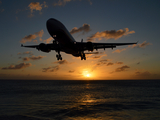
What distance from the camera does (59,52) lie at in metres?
42.2

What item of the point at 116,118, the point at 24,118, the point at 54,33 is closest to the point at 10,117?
the point at 24,118

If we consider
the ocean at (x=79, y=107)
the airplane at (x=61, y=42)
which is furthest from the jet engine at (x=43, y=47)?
the ocean at (x=79, y=107)

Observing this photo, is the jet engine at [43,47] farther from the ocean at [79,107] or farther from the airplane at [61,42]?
the ocean at [79,107]

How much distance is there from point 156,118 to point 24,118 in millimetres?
24873

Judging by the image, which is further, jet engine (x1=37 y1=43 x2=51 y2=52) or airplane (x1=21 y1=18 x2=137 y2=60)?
jet engine (x1=37 y1=43 x2=51 y2=52)

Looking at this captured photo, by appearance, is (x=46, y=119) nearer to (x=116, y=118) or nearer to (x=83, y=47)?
(x=116, y=118)

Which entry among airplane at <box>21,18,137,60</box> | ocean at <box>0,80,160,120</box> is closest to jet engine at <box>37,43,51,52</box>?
airplane at <box>21,18,137,60</box>

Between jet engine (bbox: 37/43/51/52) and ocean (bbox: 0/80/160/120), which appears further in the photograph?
jet engine (bbox: 37/43/51/52)

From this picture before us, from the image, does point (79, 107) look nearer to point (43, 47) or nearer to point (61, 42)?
point (61, 42)

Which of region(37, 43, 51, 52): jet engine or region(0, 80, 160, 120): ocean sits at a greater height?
region(37, 43, 51, 52): jet engine

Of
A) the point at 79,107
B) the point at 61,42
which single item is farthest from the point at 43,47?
the point at 79,107

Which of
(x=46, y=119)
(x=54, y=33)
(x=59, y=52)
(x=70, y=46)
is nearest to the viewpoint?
(x=46, y=119)

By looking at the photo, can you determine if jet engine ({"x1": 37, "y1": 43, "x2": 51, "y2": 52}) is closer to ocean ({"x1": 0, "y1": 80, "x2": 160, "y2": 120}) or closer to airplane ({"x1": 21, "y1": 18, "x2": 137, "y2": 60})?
airplane ({"x1": 21, "y1": 18, "x2": 137, "y2": 60})

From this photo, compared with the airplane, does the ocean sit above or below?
below
